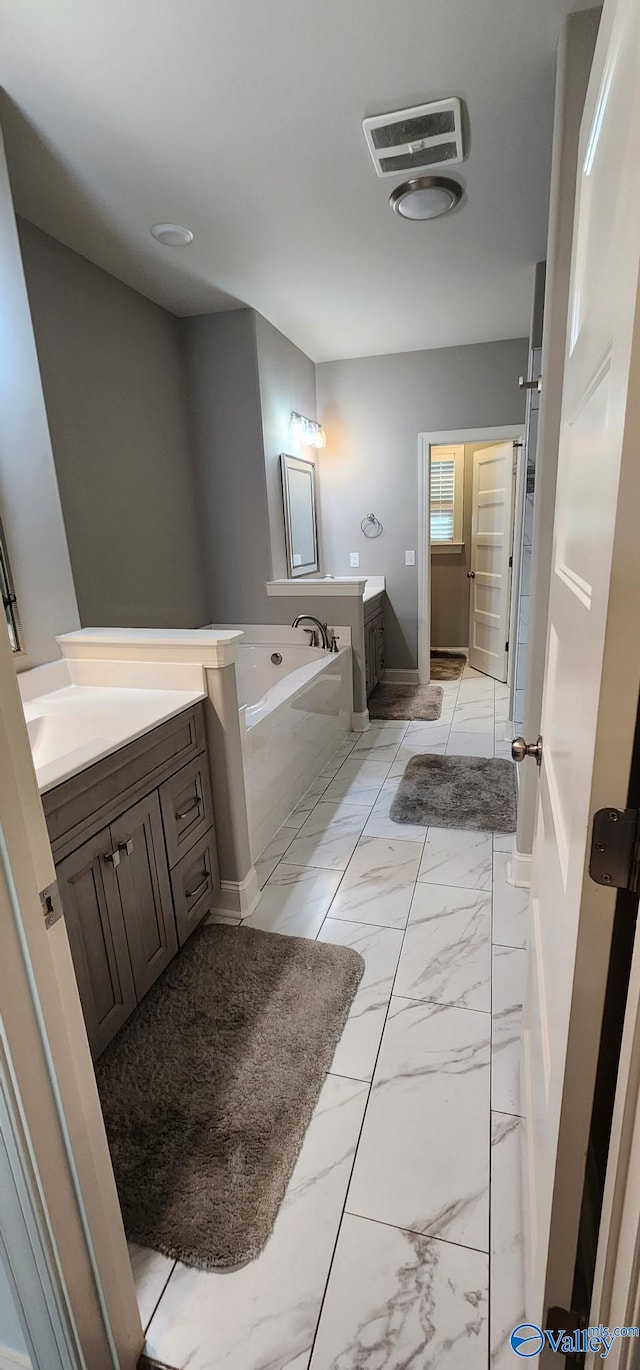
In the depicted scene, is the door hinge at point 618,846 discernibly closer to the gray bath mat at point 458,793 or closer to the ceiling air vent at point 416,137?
the gray bath mat at point 458,793

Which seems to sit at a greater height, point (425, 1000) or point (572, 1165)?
point (572, 1165)

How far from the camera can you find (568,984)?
0.66 meters

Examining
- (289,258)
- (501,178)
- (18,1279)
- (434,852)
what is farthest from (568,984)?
(289,258)

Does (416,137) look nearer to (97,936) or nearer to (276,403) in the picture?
(276,403)

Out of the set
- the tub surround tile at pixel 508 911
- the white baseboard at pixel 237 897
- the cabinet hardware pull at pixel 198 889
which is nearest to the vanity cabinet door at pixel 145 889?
the cabinet hardware pull at pixel 198 889

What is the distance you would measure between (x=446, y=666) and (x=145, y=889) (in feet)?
14.1

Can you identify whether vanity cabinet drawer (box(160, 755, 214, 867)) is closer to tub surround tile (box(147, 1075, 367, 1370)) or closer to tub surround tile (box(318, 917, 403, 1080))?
tub surround tile (box(318, 917, 403, 1080))

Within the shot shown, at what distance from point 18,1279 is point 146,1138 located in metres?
0.57

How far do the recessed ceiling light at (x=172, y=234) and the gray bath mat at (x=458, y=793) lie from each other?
2.69m

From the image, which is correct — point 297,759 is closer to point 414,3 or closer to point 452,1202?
point 452,1202

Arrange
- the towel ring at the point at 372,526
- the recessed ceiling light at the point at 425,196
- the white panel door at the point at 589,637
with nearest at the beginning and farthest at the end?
the white panel door at the point at 589,637 < the recessed ceiling light at the point at 425,196 < the towel ring at the point at 372,526

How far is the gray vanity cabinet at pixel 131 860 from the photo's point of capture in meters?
1.36

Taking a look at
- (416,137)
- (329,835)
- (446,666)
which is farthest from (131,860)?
(446,666)

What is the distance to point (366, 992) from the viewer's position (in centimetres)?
175
